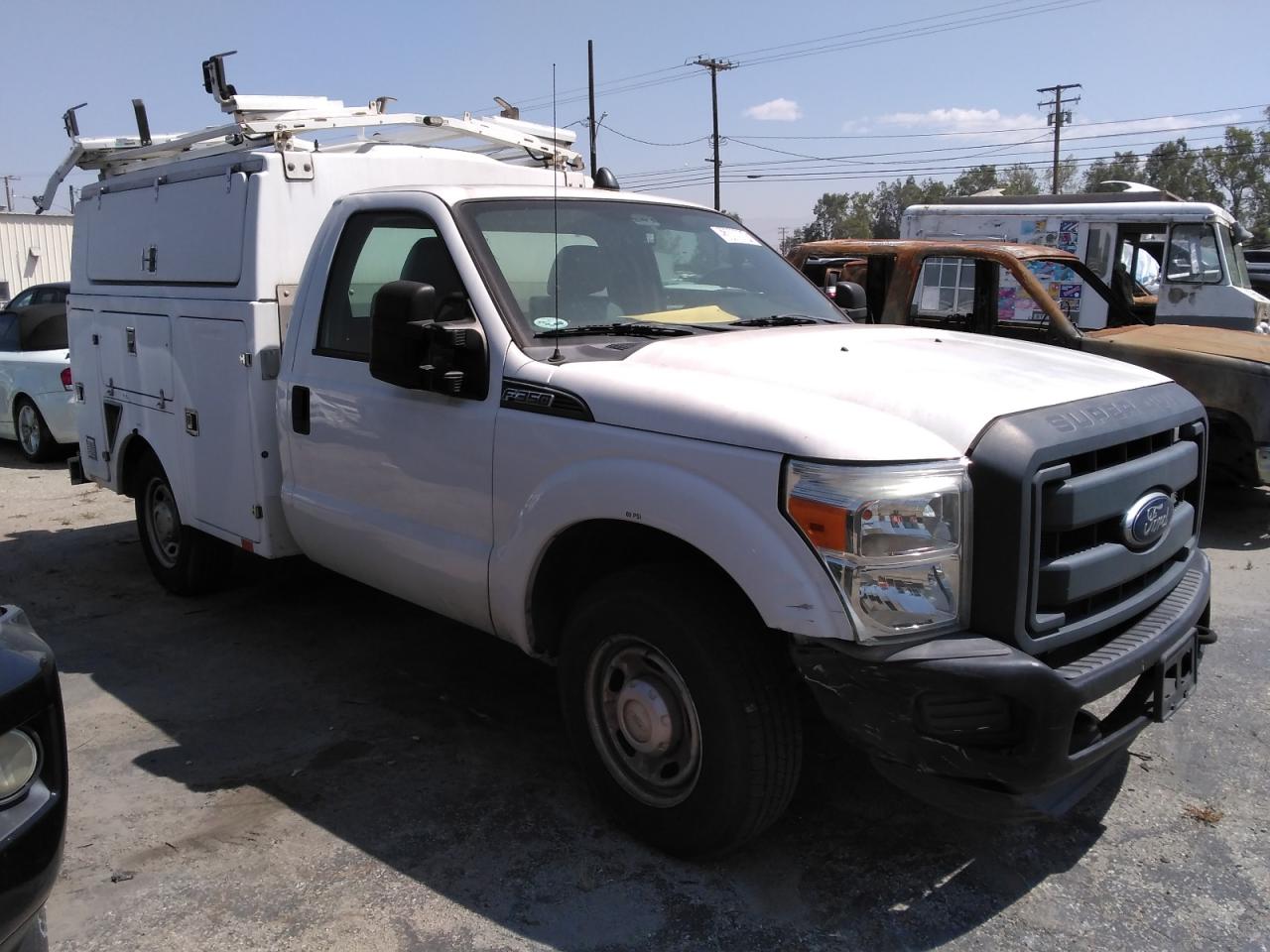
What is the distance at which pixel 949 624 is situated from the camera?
8.75 ft

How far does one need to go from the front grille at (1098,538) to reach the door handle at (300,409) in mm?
3003

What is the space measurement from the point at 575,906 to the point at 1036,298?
6329 mm

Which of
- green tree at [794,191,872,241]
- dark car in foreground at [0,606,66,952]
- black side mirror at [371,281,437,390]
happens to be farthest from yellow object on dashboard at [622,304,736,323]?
green tree at [794,191,872,241]

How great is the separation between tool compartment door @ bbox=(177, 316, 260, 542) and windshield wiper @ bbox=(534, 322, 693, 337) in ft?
5.89

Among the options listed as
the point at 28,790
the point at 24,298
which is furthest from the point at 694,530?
the point at 24,298

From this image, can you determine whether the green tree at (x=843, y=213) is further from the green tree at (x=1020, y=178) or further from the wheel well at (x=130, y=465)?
the wheel well at (x=130, y=465)

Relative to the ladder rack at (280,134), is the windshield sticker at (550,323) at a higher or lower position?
lower

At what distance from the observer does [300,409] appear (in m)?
4.42

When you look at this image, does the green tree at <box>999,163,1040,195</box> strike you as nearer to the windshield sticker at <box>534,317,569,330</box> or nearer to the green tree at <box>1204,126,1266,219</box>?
the green tree at <box>1204,126,1266,219</box>

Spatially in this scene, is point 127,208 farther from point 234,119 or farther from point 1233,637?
point 1233,637

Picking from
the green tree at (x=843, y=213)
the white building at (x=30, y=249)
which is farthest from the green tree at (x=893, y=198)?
the white building at (x=30, y=249)

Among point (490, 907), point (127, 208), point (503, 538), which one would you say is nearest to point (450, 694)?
point (503, 538)

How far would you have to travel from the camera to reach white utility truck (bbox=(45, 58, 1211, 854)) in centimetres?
261

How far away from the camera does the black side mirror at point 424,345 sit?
3.44 metres
